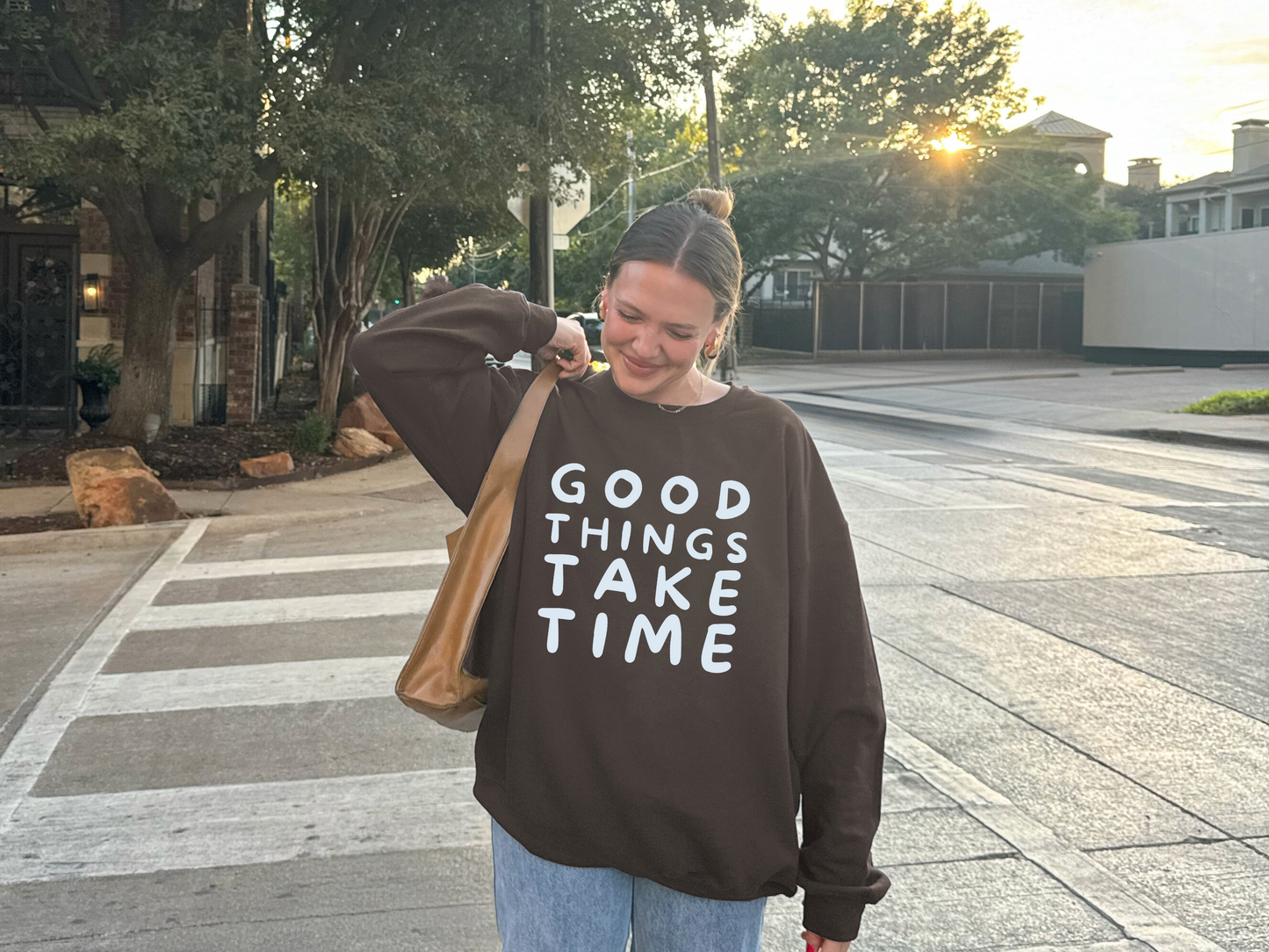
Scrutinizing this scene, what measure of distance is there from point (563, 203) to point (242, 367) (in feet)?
17.5

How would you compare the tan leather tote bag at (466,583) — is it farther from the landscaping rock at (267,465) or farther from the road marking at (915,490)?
the landscaping rock at (267,465)

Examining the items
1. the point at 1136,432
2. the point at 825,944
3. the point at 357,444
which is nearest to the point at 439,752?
the point at 825,944

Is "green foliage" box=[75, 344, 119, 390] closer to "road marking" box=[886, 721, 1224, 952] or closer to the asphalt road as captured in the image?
the asphalt road

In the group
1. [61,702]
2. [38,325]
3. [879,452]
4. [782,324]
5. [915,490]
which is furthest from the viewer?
[782,324]

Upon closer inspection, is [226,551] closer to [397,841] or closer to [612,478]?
[397,841]

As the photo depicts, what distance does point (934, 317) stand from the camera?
44.5m

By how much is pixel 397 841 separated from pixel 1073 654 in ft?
12.6

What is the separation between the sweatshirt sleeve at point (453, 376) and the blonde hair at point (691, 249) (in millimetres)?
215

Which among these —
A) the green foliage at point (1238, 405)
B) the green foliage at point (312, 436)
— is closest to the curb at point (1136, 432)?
the green foliage at point (1238, 405)

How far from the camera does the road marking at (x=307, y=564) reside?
8.87 m

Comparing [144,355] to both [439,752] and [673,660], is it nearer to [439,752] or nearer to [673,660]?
[439,752]

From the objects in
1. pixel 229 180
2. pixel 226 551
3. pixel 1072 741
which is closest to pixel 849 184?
pixel 229 180

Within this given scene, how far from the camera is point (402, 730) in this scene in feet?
18.0

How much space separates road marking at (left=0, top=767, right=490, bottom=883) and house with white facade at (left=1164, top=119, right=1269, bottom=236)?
40.5m
